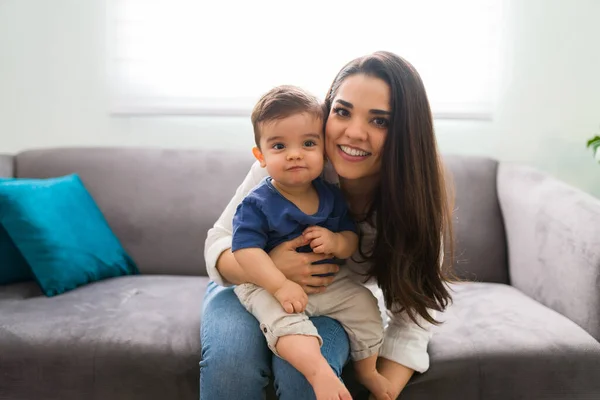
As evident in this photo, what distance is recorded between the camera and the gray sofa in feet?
4.89

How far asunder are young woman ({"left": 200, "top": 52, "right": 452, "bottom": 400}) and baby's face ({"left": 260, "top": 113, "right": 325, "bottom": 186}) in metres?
0.07

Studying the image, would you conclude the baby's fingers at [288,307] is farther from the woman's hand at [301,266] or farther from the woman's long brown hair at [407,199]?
the woman's long brown hair at [407,199]

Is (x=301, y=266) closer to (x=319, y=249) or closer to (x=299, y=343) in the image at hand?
(x=319, y=249)

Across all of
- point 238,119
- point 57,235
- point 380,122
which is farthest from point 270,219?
point 238,119

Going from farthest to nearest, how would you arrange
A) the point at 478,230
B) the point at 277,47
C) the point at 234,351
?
the point at 277,47
the point at 478,230
the point at 234,351

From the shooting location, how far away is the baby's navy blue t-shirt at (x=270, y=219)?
4.44 feet

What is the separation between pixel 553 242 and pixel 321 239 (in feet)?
2.73

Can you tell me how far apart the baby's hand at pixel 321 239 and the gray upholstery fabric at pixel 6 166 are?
1.30 metres

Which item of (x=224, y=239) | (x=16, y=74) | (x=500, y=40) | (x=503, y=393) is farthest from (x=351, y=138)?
(x=16, y=74)

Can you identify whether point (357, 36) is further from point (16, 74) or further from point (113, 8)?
point (16, 74)

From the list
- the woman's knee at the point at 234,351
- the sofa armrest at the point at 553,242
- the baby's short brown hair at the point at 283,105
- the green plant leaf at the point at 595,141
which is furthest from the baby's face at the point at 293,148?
the green plant leaf at the point at 595,141

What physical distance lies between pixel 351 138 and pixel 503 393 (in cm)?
72

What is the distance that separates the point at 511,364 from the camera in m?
1.50

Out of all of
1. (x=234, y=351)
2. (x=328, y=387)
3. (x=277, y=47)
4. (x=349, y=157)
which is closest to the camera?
(x=328, y=387)
